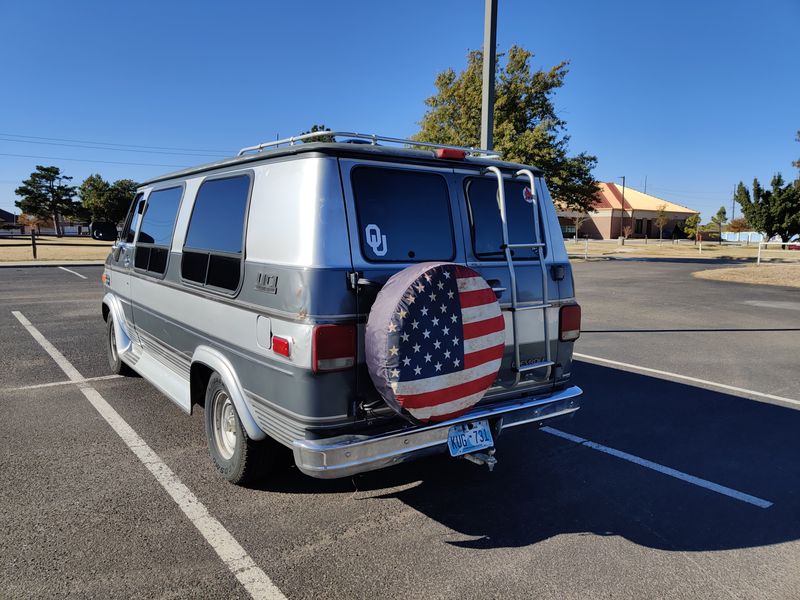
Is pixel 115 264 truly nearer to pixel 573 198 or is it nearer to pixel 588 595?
pixel 588 595

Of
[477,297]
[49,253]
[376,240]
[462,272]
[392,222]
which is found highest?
[392,222]

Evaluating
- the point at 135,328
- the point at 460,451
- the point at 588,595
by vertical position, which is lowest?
the point at 588,595

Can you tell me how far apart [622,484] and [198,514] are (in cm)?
277

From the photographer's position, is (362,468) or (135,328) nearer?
(362,468)

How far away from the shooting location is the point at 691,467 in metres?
4.10

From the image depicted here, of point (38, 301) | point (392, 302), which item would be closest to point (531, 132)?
point (38, 301)

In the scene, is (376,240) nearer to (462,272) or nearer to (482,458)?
(462,272)

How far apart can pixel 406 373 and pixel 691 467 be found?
2660 mm

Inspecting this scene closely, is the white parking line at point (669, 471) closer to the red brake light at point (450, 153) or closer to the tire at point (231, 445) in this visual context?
the tire at point (231, 445)

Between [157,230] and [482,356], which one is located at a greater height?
[157,230]

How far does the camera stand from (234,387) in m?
3.35

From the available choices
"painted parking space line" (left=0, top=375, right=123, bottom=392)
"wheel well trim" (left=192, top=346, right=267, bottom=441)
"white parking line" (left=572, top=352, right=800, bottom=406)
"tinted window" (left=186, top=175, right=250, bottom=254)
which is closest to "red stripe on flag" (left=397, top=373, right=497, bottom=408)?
"wheel well trim" (left=192, top=346, right=267, bottom=441)

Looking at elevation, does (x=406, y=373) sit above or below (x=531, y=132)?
below

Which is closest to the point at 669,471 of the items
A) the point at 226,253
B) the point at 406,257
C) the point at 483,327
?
the point at 483,327
